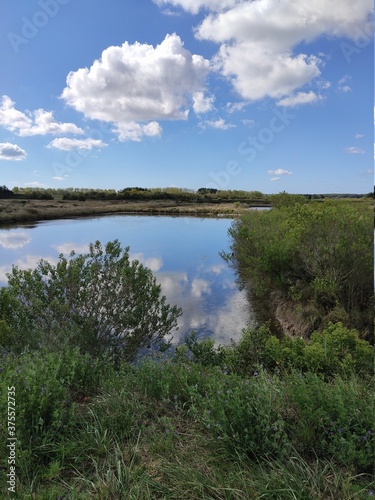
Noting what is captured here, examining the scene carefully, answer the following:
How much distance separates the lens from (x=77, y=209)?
7069 cm

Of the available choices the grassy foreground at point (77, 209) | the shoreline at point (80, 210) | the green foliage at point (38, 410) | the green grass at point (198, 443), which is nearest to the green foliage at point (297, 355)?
the green grass at point (198, 443)

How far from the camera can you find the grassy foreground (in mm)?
54969

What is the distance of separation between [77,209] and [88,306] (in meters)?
67.1

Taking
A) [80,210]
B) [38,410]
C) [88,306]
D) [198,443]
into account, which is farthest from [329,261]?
[80,210]

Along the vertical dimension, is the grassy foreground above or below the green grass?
above

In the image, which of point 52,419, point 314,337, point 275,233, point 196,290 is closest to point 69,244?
point 196,290

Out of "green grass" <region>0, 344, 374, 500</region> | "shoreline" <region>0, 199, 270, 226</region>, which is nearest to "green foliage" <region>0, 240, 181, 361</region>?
"green grass" <region>0, 344, 374, 500</region>

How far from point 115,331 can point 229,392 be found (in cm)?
462

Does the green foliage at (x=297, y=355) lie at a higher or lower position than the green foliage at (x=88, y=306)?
lower

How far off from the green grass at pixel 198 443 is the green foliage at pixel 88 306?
3151 mm

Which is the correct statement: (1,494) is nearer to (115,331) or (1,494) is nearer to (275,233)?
(115,331)

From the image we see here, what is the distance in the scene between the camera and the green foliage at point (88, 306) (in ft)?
21.6

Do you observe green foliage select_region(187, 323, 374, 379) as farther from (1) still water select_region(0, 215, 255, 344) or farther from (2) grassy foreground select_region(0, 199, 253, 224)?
(2) grassy foreground select_region(0, 199, 253, 224)

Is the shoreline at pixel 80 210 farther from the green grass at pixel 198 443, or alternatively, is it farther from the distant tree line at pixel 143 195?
the green grass at pixel 198 443
